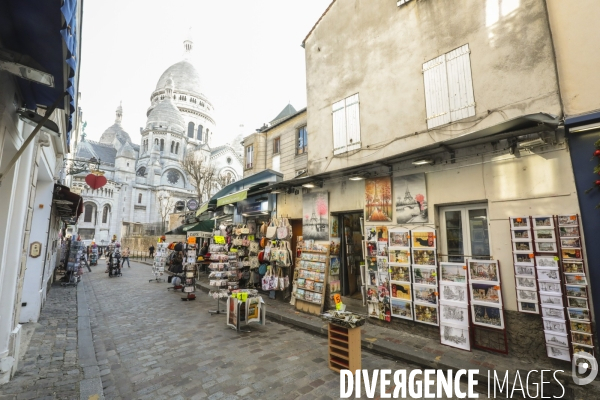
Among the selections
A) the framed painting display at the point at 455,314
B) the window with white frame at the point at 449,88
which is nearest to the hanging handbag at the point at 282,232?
the framed painting display at the point at 455,314

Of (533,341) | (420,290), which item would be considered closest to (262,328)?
(420,290)

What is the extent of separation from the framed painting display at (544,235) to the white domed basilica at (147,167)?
3959 centimetres

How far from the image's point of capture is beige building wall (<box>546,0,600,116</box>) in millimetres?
4602

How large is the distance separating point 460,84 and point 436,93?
509 mm

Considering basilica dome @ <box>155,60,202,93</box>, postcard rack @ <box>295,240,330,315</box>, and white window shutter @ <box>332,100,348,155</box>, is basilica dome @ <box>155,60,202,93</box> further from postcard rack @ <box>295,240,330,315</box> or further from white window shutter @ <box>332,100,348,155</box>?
postcard rack @ <box>295,240,330,315</box>

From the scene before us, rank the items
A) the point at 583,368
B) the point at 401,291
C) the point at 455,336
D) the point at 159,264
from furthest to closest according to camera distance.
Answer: the point at 159,264 < the point at 401,291 < the point at 455,336 < the point at 583,368

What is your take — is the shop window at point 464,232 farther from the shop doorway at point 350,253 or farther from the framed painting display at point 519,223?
the shop doorway at point 350,253

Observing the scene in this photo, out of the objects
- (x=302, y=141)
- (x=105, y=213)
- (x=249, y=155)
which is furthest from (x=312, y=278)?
(x=105, y=213)

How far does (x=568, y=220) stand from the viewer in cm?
448

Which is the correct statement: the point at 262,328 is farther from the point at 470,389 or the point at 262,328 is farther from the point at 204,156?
the point at 204,156

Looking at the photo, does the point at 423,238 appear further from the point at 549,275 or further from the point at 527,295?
the point at 549,275

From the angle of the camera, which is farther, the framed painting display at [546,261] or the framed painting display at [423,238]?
the framed painting display at [423,238]

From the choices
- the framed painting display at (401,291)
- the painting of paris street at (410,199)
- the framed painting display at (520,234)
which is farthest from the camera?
the painting of paris street at (410,199)

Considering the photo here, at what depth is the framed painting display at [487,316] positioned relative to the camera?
4980 millimetres
